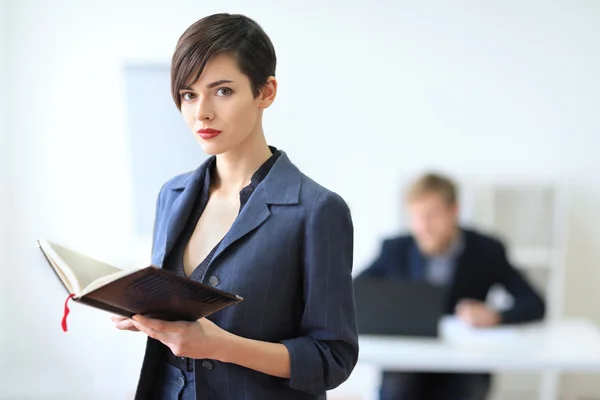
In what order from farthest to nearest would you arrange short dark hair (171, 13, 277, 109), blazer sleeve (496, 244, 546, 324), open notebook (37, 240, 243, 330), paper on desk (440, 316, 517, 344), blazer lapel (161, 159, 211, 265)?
blazer sleeve (496, 244, 546, 324)
paper on desk (440, 316, 517, 344)
blazer lapel (161, 159, 211, 265)
short dark hair (171, 13, 277, 109)
open notebook (37, 240, 243, 330)

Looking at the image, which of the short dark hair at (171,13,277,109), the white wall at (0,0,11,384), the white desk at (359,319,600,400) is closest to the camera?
the short dark hair at (171,13,277,109)

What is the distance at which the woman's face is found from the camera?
100cm

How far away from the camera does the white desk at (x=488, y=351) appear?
238 cm

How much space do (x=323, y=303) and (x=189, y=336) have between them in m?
0.20

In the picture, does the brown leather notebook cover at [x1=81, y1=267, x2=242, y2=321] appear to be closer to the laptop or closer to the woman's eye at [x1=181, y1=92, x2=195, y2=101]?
the woman's eye at [x1=181, y1=92, x2=195, y2=101]

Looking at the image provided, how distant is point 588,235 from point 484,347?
52.9 inches

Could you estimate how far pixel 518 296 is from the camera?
9.14 feet

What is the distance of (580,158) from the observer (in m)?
3.51

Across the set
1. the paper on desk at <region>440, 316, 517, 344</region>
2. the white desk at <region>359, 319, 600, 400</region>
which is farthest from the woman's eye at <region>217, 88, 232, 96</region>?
the paper on desk at <region>440, 316, 517, 344</region>

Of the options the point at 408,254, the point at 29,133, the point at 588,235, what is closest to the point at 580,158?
the point at 588,235

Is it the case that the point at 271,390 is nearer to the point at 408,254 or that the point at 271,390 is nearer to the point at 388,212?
the point at 408,254

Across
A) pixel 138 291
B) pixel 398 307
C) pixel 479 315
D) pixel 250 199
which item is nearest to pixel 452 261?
pixel 479 315

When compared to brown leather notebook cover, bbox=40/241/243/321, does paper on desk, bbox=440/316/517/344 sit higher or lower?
lower

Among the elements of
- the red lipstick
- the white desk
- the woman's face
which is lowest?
the white desk
